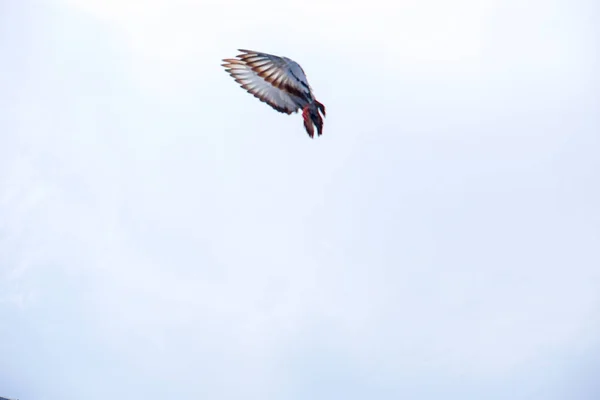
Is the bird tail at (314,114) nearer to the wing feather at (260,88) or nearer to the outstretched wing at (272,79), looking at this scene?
the outstretched wing at (272,79)

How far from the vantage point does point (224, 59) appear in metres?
22.8

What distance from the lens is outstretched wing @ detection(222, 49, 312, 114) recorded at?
862 inches

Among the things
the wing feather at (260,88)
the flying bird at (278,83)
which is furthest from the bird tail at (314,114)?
the wing feather at (260,88)

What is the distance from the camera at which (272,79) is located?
22125 millimetres

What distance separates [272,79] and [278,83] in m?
0.22

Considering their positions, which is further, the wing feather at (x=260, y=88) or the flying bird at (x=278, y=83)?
Result: the wing feather at (x=260, y=88)

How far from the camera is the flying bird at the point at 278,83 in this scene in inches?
862

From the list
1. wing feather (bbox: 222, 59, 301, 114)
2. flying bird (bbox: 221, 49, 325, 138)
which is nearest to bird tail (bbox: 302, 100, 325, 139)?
flying bird (bbox: 221, 49, 325, 138)

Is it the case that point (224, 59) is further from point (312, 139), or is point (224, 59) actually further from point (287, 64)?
point (312, 139)

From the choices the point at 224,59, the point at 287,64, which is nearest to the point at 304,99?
the point at 287,64

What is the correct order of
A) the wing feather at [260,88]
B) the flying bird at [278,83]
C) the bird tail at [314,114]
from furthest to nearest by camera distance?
1. the wing feather at [260,88]
2. the bird tail at [314,114]
3. the flying bird at [278,83]

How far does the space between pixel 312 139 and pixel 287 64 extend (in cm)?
246

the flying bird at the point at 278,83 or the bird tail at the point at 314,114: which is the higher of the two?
the flying bird at the point at 278,83

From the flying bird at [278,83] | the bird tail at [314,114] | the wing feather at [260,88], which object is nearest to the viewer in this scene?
the flying bird at [278,83]
